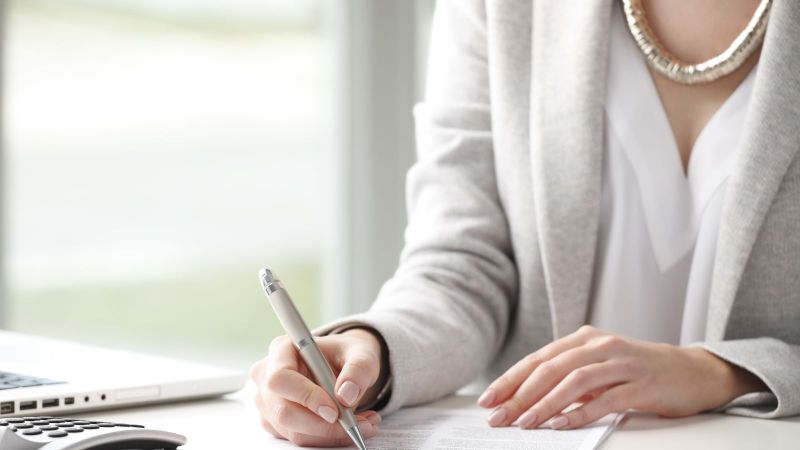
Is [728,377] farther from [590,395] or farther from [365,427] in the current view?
[365,427]

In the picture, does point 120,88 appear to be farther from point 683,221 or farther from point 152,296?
point 683,221

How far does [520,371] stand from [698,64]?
1.45 ft

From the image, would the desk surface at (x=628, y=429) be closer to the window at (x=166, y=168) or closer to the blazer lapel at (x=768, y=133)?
the blazer lapel at (x=768, y=133)

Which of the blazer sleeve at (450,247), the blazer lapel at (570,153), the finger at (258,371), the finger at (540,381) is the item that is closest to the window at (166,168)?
the blazer sleeve at (450,247)

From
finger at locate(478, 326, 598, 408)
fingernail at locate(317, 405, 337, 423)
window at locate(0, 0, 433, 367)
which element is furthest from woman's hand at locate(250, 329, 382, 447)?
window at locate(0, 0, 433, 367)

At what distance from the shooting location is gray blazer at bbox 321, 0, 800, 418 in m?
1.14

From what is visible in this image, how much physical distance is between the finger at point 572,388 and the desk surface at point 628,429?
4cm

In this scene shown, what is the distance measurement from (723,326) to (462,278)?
0.91 ft

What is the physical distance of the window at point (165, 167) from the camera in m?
7.11

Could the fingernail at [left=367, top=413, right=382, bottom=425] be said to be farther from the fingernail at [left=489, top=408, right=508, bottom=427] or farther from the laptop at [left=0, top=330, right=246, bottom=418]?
the laptop at [left=0, top=330, right=246, bottom=418]

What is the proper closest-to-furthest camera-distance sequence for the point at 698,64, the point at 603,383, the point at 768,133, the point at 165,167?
the point at 603,383
the point at 768,133
the point at 698,64
the point at 165,167

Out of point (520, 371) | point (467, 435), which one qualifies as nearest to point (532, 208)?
point (520, 371)

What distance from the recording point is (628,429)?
0.98 m

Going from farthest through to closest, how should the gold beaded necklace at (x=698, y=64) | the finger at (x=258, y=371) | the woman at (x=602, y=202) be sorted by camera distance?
the gold beaded necklace at (x=698, y=64), the woman at (x=602, y=202), the finger at (x=258, y=371)
